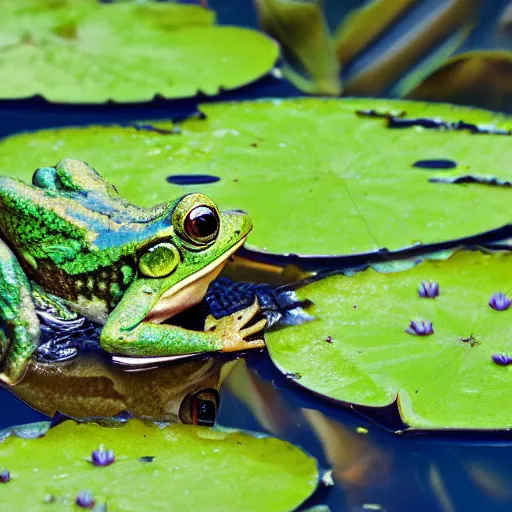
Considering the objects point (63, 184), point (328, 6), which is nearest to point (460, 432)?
point (63, 184)

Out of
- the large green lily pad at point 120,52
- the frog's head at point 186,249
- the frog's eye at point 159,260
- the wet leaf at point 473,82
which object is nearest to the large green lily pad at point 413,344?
the frog's head at point 186,249

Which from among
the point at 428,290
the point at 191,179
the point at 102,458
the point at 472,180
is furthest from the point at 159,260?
the point at 472,180

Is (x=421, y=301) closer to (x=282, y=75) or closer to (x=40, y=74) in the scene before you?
(x=282, y=75)

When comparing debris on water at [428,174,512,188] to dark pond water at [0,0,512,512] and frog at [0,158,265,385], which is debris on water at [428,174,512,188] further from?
dark pond water at [0,0,512,512]

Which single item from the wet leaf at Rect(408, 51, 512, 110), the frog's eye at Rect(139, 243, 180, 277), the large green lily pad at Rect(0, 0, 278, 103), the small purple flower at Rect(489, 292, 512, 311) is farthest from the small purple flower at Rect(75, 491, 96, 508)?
the wet leaf at Rect(408, 51, 512, 110)

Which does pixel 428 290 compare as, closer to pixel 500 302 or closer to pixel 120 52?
pixel 500 302
